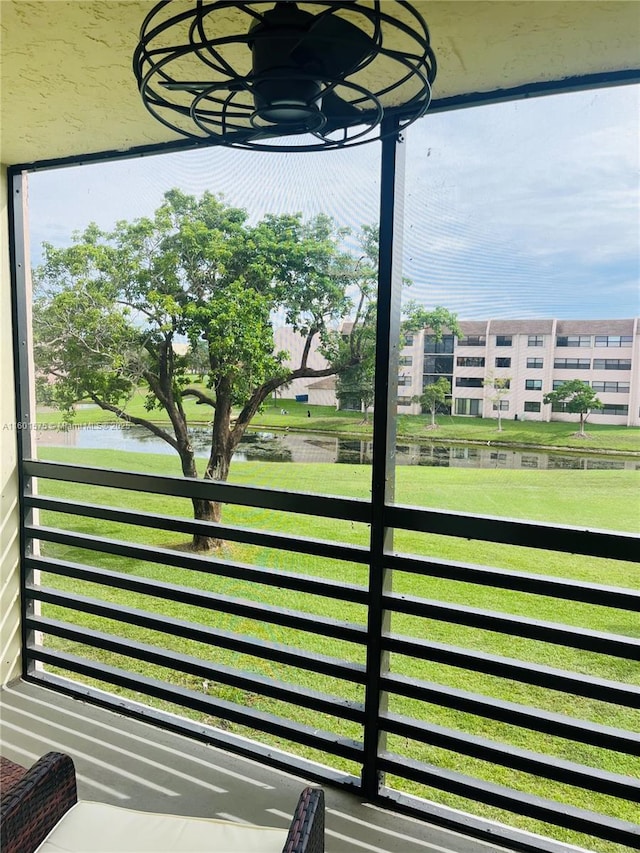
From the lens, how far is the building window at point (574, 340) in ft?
7.22

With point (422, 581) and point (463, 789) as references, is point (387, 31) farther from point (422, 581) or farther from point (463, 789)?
point (422, 581)

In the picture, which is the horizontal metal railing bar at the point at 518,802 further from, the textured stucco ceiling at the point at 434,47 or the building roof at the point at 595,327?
the textured stucco ceiling at the point at 434,47

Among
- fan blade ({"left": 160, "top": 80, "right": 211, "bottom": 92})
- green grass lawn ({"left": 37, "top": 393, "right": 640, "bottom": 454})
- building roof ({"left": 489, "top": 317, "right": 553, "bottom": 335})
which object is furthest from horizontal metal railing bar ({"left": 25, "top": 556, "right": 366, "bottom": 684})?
fan blade ({"left": 160, "top": 80, "right": 211, "bottom": 92})

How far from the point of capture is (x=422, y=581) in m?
3.74

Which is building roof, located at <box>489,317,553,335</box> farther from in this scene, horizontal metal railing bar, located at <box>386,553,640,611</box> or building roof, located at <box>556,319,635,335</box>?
horizontal metal railing bar, located at <box>386,553,640,611</box>

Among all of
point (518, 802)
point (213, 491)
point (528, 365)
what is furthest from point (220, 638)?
point (528, 365)

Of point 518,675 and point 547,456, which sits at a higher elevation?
point 547,456

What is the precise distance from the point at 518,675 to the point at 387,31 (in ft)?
→ 6.24

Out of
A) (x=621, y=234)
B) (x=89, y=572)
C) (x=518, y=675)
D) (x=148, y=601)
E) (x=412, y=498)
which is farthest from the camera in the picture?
(x=148, y=601)

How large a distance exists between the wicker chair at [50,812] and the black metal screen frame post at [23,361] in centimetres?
185

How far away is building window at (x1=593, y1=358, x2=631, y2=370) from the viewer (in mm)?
2154

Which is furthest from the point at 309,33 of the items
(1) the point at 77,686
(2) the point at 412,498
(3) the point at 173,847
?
(1) the point at 77,686

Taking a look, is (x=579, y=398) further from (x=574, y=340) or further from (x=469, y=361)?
(x=469, y=361)

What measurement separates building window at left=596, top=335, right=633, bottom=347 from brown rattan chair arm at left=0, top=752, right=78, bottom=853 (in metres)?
2.10
